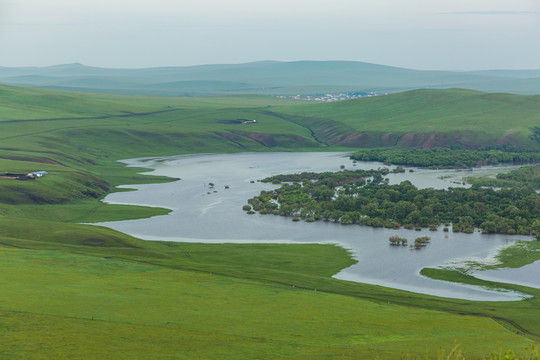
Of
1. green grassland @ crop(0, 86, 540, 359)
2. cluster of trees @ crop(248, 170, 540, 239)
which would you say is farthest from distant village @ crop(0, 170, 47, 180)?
cluster of trees @ crop(248, 170, 540, 239)

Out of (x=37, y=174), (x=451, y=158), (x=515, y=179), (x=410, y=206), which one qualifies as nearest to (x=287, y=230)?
(x=410, y=206)

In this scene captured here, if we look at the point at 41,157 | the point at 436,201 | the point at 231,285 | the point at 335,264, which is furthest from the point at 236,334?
the point at 41,157

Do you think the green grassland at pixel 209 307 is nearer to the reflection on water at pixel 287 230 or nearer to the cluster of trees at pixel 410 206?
the reflection on water at pixel 287 230

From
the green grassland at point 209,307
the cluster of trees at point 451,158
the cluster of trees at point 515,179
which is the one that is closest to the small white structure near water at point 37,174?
the green grassland at point 209,307

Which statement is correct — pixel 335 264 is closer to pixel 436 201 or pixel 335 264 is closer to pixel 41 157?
pixel 436 201

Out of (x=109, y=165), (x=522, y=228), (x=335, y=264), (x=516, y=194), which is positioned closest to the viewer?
(x=335, y=264)

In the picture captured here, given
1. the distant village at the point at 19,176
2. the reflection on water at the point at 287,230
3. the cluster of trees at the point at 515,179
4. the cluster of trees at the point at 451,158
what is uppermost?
the cluster of trees at the point at 451,158
